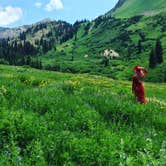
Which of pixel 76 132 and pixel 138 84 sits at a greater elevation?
pixel 138 84

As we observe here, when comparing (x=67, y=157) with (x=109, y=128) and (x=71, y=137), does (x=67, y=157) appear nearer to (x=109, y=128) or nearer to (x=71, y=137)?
(x=71, y=137)

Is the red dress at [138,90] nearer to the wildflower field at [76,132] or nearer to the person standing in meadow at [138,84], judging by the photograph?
the person standing in meadow at [138,84]

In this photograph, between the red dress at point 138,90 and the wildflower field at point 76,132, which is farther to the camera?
the red dress at point 138,90

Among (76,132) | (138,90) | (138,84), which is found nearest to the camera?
(76,132)

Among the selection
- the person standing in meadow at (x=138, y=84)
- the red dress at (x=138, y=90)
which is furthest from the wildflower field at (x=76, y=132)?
the person standing in meadow at (x=138, y=84)

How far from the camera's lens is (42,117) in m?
10.2

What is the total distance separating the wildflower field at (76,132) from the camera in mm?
7824

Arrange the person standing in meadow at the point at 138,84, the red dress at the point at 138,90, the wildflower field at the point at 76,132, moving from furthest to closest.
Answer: the person standing in meadow at the point at 138,84
the red dress at the point at 138,90
the wildflower field at the point at 76,132

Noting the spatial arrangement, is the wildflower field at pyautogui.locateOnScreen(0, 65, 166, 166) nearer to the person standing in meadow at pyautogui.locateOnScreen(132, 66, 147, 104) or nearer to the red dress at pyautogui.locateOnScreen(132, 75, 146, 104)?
the red dress at pyautogui.locateOnScreen(132, 75, 146, 104)

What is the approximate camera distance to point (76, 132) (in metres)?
9.44

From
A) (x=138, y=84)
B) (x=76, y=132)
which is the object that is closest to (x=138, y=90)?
(x=138, y=84)

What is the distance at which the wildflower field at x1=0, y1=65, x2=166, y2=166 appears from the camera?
7824 millimetres

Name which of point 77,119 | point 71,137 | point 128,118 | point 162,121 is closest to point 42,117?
point 77,119

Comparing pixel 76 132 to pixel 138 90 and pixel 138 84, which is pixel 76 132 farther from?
pixel 138 84
